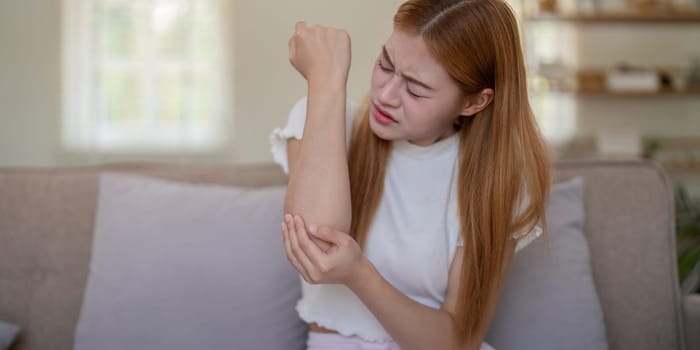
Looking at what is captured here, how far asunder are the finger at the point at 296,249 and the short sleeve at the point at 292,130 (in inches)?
8.7

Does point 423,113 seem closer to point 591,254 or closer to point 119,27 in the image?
point 591,254

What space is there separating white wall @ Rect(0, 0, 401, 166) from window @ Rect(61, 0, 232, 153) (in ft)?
0.54

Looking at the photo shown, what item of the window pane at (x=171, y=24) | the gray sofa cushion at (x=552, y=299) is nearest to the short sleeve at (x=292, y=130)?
the gray sofa cushion at (x=552, y=299)

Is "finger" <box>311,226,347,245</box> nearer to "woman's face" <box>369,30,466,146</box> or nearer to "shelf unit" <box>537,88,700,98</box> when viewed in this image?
"woman's face" <box>369,30,466,146</box>

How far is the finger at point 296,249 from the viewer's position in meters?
1.10

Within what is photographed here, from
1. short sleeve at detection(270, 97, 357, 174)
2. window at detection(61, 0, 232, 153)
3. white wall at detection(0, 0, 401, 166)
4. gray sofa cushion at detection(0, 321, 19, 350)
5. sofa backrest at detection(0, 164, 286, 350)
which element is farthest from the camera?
window at detection(61, 0, 232, 153)

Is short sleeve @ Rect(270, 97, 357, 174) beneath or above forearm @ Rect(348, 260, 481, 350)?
above

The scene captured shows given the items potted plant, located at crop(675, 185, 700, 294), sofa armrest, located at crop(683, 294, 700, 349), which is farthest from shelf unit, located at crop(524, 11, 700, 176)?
sofa armrest, located at crop(683, 294, 700, 349)

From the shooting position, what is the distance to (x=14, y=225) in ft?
5.46

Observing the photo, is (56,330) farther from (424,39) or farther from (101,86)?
(101,86)

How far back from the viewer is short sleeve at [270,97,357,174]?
1354 millimetres

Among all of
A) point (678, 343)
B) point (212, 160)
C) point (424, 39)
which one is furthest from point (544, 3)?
point (424, 39)

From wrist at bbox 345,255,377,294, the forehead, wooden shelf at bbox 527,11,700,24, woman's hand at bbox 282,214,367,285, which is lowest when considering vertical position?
wrist at bbox 345,255,377,294

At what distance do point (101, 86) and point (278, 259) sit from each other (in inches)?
174
